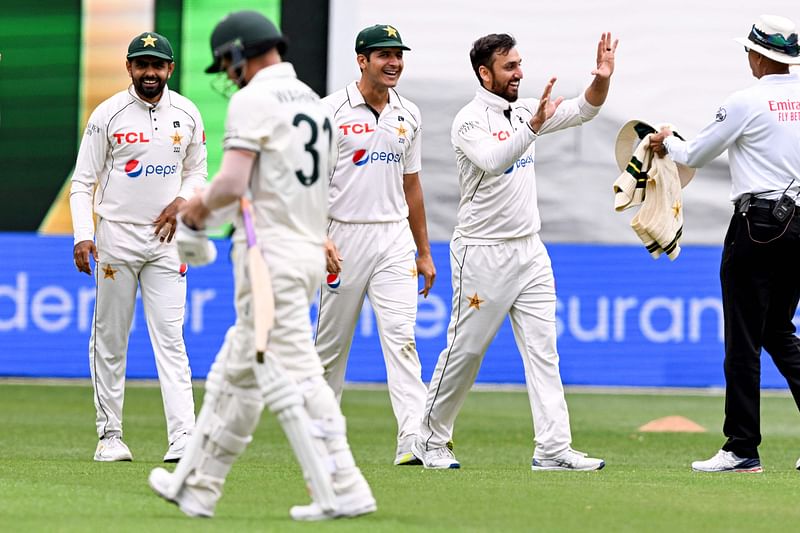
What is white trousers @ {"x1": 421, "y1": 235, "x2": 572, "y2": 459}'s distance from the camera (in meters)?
8.59

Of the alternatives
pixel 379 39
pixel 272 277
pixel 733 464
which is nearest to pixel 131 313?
pixel 379 39

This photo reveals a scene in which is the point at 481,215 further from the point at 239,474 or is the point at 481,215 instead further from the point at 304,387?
the point at 304,387

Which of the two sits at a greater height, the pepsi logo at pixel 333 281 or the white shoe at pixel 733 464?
the pepsi logo at pixel 333 281

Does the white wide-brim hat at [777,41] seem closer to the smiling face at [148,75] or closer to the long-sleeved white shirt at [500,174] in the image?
the long-sleeved white shirt at [500,174]

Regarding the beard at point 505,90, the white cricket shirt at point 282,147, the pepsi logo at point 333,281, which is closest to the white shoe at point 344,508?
the white cricket shirt at point 282,147

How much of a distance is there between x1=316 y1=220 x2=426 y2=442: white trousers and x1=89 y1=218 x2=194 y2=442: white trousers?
87 centimetres

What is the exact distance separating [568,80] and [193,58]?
3.98 meters

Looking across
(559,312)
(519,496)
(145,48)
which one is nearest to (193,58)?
(559,312)

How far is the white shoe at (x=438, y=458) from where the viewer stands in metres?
8.84

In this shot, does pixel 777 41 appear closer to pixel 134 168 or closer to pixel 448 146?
pixel 134 168

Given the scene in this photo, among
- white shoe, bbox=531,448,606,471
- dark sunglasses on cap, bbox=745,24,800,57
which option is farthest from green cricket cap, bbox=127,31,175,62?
dark sunglasses on cap, bbox=745,24,800,57

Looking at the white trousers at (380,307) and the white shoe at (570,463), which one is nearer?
the white shoe at (570,463)

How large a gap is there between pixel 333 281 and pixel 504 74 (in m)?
1.60

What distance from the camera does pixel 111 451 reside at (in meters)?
9.11
